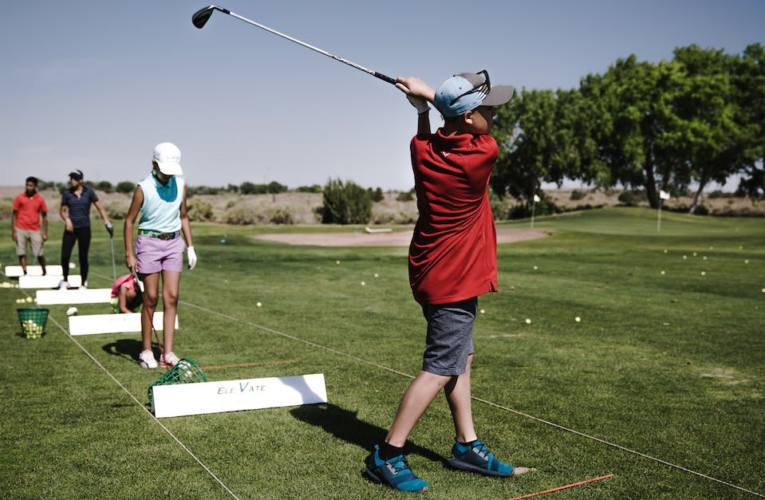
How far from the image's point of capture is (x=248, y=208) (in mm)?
53719

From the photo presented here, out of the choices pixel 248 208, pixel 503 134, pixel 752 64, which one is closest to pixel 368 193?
pixel 248 208

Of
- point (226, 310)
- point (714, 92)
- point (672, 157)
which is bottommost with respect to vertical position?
point (226, 310)

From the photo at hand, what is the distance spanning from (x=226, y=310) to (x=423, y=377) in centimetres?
811

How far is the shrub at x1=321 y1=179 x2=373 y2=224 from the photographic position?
171 feet

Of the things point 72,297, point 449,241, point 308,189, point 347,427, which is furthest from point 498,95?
point 308,189

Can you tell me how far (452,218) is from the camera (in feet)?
14.3

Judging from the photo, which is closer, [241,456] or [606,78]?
[241,456]

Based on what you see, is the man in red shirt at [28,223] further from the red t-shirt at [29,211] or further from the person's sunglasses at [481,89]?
the person's sunglasses at [481,89]

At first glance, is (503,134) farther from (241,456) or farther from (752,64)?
(241,456)

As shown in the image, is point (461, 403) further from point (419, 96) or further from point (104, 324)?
point (104, 324)

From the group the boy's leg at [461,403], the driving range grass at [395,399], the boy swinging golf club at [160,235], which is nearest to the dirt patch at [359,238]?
the driving range grass at [395,399]

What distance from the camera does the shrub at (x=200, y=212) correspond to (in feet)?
178

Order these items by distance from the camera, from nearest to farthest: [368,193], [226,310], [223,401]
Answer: [223,401] < [226,310] < [368,193]

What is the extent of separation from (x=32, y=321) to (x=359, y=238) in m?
26.4
